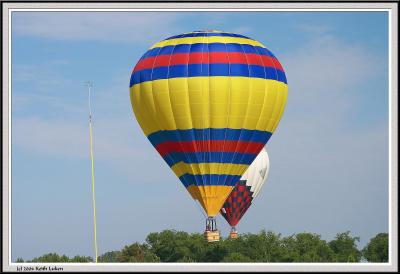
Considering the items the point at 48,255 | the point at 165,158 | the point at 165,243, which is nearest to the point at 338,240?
the point at 165,243

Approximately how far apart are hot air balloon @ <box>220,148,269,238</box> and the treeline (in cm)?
250

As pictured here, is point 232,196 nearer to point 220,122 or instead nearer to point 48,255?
point 48,255

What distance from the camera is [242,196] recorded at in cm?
8088

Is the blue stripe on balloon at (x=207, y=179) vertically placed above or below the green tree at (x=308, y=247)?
above

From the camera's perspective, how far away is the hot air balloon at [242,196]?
264 feet

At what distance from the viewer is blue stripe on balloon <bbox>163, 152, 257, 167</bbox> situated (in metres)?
58.2

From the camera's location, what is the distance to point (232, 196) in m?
80.2

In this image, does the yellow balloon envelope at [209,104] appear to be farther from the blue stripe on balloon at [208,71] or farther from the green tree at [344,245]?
the green tree at [344,245]

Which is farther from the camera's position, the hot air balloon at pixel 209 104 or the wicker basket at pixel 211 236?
the wicker basket at pixel 211 236

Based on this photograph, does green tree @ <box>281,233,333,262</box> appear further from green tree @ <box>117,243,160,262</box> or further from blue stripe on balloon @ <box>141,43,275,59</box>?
blue stripe on balloon @ <box>141,43,275,59</box>

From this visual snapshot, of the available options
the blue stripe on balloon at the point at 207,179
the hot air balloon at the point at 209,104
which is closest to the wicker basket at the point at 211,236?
the hot air balloon at the point at 209,104

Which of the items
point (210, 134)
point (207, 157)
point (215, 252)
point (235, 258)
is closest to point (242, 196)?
point (235, 258)

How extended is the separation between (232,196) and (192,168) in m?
21.7

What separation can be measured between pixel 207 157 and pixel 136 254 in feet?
109
